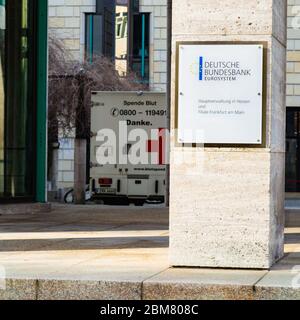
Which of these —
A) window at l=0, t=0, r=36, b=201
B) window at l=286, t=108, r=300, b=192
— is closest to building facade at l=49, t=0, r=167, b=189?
window at l=286, t=108, r=300, b=192

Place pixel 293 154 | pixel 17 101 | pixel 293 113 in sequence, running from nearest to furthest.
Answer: pixel 17 101
pixel 293 154
pixel 293 113

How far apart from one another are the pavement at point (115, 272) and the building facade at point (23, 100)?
13.3 ft

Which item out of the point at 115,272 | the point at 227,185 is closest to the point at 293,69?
the point at 227,185

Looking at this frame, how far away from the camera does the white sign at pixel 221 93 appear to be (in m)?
8.93

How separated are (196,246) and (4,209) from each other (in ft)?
26.7

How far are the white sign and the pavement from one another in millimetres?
1418

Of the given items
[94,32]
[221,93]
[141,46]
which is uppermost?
[94,32]

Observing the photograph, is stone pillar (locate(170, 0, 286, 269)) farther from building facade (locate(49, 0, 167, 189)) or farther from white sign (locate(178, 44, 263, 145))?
building facade (locate(49, 0, 167, 189))

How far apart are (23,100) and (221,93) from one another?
910cm

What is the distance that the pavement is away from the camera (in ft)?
26.2

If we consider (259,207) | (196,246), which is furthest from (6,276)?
(259,207)

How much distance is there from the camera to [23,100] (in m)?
17.5

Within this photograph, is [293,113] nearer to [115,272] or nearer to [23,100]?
[23,100]
